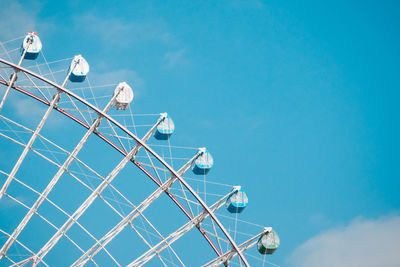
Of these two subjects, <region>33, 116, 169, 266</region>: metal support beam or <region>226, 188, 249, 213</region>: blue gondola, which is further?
<region>226, 188, 249, 213</region>: blue gondola

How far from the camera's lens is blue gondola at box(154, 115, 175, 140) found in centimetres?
3081

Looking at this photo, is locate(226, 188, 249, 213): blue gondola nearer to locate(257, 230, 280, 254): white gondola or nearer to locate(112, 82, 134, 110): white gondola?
locate(257, 230, 280, 254): white gondola

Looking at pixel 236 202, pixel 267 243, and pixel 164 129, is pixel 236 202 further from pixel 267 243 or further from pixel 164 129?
pixel 164 129

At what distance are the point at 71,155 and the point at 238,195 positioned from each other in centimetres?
820

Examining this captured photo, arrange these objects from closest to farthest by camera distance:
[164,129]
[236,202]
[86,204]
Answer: [86,204], [164,129], [236,202]

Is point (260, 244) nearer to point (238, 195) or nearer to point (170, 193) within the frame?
point (238, 195)

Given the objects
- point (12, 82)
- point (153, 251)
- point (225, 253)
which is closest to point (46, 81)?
point (12, 82)

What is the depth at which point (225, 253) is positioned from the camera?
29.3m

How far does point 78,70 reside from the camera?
30016 mm

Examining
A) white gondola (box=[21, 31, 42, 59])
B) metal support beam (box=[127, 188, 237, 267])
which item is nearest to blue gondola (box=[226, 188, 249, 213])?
metal support beam (box=[127, 188, 237, 267])

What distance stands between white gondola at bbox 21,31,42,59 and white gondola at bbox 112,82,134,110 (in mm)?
3997

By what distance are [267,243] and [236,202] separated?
7.95ft

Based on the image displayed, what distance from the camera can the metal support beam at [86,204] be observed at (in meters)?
27.8

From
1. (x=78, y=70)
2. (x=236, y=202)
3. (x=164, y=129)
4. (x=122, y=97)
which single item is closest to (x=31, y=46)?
(x=78, y=70)
